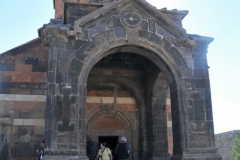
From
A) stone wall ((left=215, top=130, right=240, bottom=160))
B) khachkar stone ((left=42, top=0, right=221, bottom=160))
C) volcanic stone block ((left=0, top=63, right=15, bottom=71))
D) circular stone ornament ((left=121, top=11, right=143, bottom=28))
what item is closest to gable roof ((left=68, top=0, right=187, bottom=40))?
khachkar stone ((left=42, top=0, right=221, bottom=160))

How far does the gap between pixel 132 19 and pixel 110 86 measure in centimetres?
360

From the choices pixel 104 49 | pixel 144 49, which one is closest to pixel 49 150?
pixel 104 49

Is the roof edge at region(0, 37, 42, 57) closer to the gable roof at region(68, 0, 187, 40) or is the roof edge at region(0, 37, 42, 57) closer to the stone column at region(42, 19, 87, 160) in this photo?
the stone column at region(42, 19, 87, 160)

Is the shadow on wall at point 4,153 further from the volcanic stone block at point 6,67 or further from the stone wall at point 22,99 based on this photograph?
the volcanic stone block at point 6,67

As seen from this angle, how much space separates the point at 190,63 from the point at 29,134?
244 inches

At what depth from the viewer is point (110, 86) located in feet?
40.7

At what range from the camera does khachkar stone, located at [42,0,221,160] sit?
827 cm

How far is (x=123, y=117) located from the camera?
39.8 feet

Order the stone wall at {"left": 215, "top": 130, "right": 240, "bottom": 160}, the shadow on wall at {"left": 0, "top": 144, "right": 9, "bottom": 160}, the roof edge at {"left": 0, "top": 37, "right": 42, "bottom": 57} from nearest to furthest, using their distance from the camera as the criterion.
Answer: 1. the shadow on wall at {"left": 0, "top": 144, "right": 9, "bottom": 160}
2. the roof edge at {"left": 0, "top": 37, "right": 42, "bottom": 57}
3. the stone wall at {"left": 215, "top": 130, "right": 240, "bottom": 160}

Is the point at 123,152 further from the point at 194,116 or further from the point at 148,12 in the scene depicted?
the point at 148,12

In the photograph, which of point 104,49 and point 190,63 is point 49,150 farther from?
point 190,63

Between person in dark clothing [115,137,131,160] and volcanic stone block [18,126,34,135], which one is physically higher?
volcanic stone block [18,126,34,135]

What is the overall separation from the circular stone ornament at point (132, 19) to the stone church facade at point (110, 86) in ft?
0.11

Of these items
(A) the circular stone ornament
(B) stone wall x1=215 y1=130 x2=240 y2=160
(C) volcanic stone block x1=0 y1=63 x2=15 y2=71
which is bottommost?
(B) stone wall x1=215 y1=130 x2=240 y2=160
